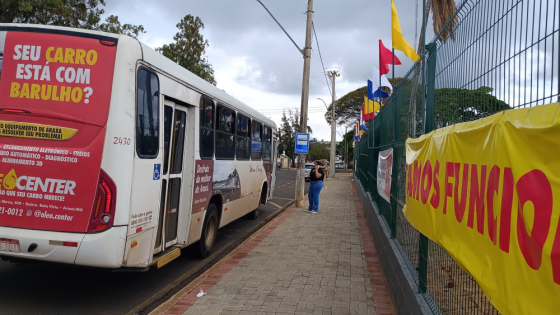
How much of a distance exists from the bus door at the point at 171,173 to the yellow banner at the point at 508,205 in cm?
421

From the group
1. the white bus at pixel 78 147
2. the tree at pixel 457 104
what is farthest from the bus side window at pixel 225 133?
the tree at pixel 457 104

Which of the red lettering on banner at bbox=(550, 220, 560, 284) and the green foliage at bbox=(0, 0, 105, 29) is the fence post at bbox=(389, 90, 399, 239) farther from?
the green foliage at bbox=(0, 0, 105, 29)

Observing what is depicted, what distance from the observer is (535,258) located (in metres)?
1.54

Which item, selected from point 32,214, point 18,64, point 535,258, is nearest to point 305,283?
point 32,214

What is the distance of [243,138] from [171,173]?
383 centimetres

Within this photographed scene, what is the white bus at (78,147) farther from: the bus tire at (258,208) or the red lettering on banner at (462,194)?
the bus tire at (258,208)

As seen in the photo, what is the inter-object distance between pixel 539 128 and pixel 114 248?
4380mm

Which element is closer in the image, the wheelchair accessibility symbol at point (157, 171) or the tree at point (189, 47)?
the wheelchair accessibility symbol at point (157, 171)

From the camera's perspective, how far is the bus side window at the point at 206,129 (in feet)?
23.8

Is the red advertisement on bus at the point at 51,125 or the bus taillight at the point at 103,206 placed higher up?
the red advertisement on bus at the point at 51,125

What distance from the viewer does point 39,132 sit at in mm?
4934

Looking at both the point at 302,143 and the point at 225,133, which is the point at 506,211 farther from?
the point at 302,143

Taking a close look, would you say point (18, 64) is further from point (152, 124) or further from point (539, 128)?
point (539, 128)

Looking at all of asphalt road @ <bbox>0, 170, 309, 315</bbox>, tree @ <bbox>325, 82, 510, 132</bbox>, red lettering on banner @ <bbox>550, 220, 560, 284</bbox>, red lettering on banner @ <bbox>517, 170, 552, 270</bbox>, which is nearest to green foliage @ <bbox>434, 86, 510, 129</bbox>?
tree @ <bbox>325, 82, 510, 132</bbox>
